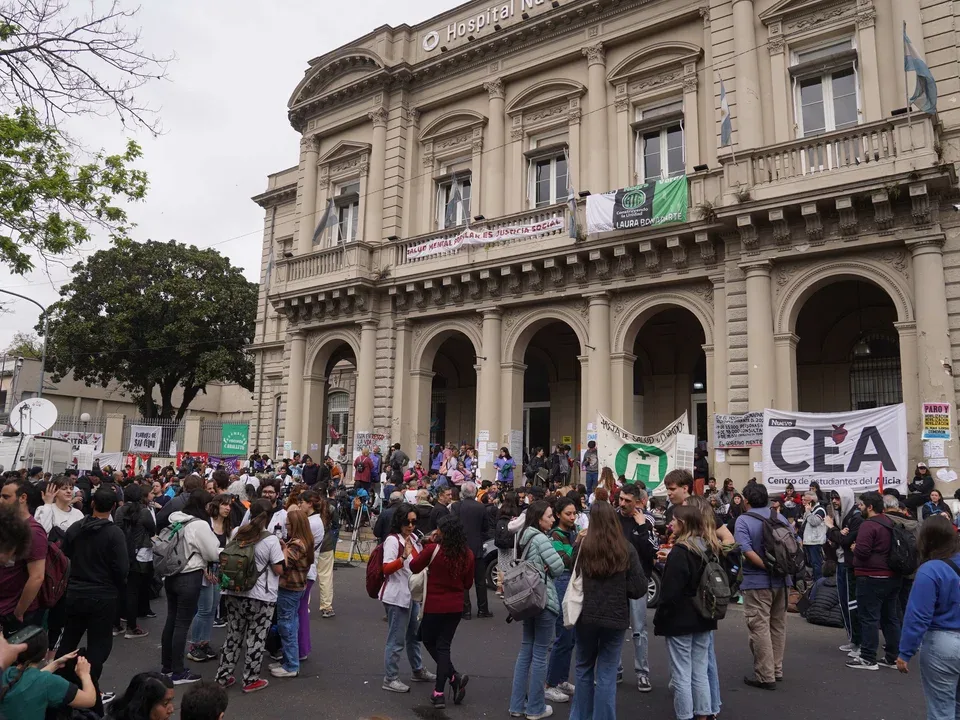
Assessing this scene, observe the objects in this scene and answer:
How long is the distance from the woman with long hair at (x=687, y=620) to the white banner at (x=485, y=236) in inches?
558

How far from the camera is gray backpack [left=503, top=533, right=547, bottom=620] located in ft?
19.1

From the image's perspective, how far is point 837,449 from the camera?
12.7 meters

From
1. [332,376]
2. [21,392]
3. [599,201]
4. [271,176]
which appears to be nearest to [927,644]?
[599,201]

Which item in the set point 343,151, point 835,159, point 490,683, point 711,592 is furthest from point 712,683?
point 343,151

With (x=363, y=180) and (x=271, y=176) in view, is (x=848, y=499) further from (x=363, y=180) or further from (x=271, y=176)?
(x=271, y=176)

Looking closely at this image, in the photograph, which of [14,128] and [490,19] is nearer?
[14,128]

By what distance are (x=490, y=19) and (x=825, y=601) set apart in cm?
1871

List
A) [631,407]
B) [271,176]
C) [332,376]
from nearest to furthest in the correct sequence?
[631,407]
[332,376]
[271,176]

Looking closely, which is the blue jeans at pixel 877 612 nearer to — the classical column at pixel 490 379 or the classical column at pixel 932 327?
the classical column at pixel 932 327

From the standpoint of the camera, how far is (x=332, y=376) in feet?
98.2

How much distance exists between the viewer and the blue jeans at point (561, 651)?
6500 mm

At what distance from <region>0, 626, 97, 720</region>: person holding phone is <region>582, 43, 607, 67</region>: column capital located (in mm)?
19495

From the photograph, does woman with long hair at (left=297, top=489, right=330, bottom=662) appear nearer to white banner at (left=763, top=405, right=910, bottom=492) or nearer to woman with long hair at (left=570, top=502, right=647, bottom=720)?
woman with long hair at (left=570, top=502, right=647, bottom=720)

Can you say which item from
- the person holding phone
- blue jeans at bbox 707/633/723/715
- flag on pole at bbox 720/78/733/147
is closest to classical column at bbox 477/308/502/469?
flag on pole at bbox 720/78/733/147
